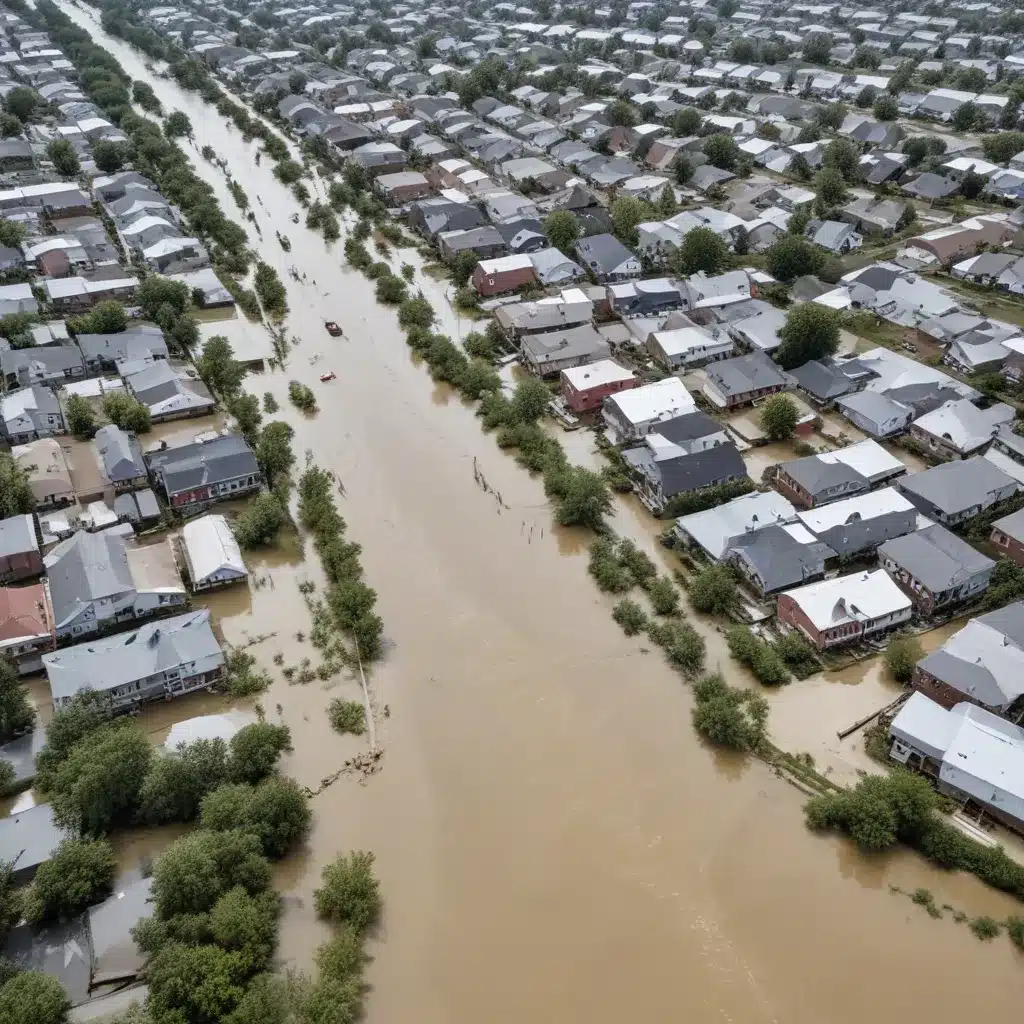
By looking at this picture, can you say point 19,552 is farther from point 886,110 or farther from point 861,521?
point 886,110

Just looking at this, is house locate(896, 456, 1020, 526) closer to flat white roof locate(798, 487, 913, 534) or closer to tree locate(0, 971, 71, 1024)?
flat white roof locate(798, 487, 913, 534)

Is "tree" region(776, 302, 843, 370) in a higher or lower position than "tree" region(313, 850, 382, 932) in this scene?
higher

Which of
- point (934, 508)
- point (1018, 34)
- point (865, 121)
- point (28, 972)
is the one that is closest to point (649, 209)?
point (865, 121)

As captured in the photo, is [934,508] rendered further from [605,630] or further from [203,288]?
[203,288]

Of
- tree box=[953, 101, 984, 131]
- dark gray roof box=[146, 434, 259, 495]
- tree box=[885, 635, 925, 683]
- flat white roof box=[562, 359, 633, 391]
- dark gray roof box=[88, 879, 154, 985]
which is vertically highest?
tree box=[953, 101, 984, 131]

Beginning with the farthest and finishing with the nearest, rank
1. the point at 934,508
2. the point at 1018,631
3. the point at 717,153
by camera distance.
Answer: the point at 717,153 < the point at 934,508 < the point at 1018,631

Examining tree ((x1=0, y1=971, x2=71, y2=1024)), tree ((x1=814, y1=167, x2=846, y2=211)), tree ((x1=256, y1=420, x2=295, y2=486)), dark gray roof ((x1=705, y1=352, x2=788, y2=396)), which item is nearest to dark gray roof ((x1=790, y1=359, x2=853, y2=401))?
dark gray roof ((x1=705, y1=352, x2=788, y2=396))

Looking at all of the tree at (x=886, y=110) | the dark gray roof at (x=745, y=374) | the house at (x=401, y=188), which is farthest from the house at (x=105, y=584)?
the tree at (x=886, y=110)

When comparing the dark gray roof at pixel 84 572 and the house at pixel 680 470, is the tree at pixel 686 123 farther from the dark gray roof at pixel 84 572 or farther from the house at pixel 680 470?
the dark gray roof at pixel 84 572
